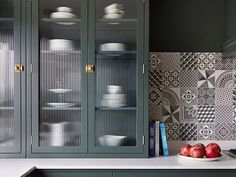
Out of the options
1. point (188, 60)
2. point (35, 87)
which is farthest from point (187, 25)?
point (35, 87)

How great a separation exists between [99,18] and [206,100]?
1144mm

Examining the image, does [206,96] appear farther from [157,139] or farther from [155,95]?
[157,139]

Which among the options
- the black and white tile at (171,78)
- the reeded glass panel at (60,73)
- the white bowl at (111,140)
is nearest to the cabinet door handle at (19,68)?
the reeded glass panel at (60,73)

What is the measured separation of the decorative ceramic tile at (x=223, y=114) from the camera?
283 cm

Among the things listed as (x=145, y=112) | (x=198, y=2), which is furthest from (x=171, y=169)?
(x=198, y=2)

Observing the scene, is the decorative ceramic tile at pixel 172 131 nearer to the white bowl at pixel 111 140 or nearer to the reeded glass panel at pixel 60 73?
the white bowl at pixel 111 140

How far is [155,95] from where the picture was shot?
283cm

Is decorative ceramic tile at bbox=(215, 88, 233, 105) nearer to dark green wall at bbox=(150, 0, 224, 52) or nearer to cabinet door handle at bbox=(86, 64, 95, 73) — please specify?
dark green wall at bbox=(150, 0, 224, 52)

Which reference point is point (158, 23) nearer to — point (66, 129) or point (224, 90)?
point (224, 90)

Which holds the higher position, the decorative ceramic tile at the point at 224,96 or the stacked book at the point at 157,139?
the decorative ceramic tile at the point at 224,96

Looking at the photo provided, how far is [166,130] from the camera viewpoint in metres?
2.84

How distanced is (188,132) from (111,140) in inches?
28.8

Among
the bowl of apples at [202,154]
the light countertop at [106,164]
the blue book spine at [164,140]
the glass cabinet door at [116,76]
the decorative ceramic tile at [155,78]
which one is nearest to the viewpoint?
the light countertop at [106,164]

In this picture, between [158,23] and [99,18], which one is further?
[158,23]
